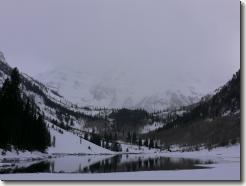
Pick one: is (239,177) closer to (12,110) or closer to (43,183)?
(43,183)

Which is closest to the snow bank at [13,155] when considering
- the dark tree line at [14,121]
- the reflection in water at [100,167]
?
the dark tree line at [14,121]

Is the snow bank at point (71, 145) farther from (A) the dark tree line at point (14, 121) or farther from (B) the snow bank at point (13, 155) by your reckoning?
(B) the snow bank at point (13, 155)

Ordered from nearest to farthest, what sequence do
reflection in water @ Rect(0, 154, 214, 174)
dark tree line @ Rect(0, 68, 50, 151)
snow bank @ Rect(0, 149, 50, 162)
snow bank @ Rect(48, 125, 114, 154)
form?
1. reflection in water @ Rect(0, 154, 214, 174)
2. snow bank @ Rect(0, 149, 50, 162)
3. dark tree line @ Rect(0, 68, 50, 151)
4. snow bank @ Rect(48, 125, 114, 154)

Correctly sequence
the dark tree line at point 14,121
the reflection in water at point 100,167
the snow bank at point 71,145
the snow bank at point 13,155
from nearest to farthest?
the reflection in water at point 100,167
the snow bank at point 13,155
the dark tree line at point 14,121
the snow bank at point 71,145

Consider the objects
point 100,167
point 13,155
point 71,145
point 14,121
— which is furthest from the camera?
point 71,145

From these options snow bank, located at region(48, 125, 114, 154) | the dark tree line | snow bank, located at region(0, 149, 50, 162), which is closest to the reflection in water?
snow bank, located at region(0, 149, 50, 162)

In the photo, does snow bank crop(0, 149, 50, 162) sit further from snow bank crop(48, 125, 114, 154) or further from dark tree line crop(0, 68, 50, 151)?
snow bank crop(48, 125, 114, 154)

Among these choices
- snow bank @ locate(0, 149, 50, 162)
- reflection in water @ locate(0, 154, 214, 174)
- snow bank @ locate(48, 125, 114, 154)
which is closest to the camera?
reflection in water @ locate(0, 154, 214, 174)

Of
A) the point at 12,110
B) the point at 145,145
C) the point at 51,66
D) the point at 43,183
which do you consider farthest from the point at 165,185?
the point at 145,145

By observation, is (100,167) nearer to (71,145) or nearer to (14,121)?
(14,121)

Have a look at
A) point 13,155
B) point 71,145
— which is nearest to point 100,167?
point 13,155

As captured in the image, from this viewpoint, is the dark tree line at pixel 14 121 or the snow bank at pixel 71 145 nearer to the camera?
the dark tree line at pixel 14 121

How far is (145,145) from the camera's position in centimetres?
7706

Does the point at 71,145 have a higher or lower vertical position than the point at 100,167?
lower
